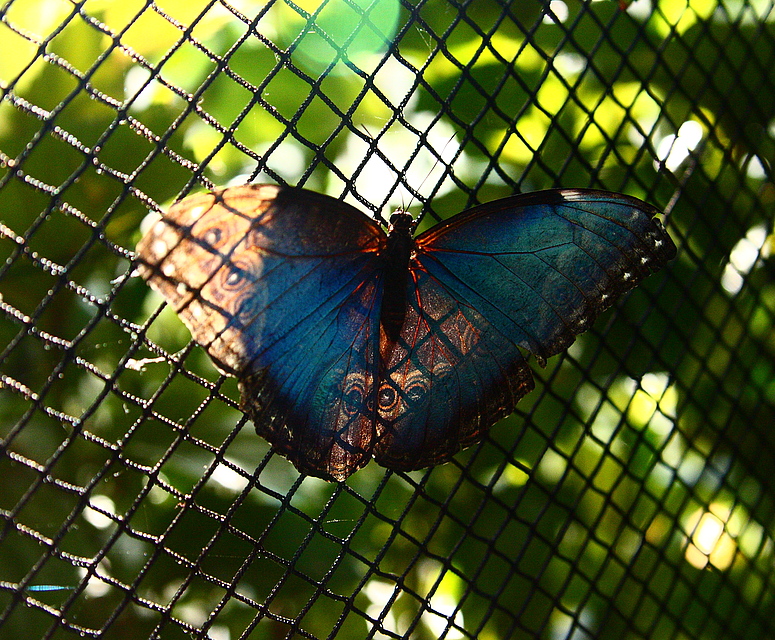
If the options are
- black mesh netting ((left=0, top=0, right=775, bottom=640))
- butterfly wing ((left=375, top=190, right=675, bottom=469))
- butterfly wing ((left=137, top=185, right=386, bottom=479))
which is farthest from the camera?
black mesh netting ((left=0, top=0, right=775, bottom=640))

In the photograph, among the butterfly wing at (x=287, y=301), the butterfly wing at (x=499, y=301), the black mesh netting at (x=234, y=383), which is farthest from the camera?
the black mesh netting at (x=234, y=383)

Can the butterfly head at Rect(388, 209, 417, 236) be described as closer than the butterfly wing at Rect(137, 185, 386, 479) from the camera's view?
No

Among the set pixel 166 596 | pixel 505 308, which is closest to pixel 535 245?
pixel 505 308

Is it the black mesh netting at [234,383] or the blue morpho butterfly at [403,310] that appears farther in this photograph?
the black mesh netting at [234,383]

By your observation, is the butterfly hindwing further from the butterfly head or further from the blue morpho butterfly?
the butterfly head

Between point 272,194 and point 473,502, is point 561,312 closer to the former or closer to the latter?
point 272,194

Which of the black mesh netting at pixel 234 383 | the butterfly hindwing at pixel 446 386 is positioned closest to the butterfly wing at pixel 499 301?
the butterfly hindwing at pixel 446 386

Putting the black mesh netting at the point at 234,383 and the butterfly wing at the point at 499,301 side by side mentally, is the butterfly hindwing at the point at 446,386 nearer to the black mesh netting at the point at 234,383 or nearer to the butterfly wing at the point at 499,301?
the butterfly wing at the point at 499,301

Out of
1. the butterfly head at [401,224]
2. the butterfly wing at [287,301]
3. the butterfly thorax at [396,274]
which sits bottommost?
the butterfly wing at [287,301]

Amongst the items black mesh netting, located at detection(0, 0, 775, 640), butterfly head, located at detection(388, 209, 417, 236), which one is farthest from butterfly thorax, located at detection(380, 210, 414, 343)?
black mesh netting, located at detection(0, 0, 775, 640)
